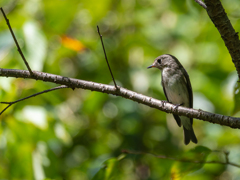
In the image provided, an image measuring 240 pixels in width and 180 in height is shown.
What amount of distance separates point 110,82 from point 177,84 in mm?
1099

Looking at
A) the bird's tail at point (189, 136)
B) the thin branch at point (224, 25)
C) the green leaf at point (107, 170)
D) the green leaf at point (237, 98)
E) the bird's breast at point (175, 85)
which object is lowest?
the bird's tail at point (189, 136)

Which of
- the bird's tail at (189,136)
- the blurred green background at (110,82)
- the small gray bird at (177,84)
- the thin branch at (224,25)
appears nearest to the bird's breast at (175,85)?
the small gray bird at (177,84)

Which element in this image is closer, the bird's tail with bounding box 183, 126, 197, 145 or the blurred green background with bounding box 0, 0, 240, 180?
the blurred green background with bounding box 0, 0, 240, 180

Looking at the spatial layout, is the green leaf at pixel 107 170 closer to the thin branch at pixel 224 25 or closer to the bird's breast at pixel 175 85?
the thin branch at pixel 224 25

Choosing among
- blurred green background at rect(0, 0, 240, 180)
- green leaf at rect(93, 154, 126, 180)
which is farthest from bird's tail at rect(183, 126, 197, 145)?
green leaf at rect(93, 154, 126, 180)

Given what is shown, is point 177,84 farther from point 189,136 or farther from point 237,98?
point 237,98

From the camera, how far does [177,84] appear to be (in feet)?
15.3

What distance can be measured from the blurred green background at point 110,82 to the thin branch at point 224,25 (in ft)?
2.40

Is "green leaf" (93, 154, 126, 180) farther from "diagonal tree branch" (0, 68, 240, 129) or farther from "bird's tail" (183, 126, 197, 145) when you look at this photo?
"bird's tail" (183, 126, 197, 145)

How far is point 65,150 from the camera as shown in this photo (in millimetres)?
5453

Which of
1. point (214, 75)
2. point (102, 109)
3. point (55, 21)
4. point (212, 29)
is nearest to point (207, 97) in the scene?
point (214, 75)

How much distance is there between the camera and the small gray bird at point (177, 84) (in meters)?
4.65

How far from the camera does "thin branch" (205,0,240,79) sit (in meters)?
1.95

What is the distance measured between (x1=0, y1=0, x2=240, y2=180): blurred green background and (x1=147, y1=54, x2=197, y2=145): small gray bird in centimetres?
17
